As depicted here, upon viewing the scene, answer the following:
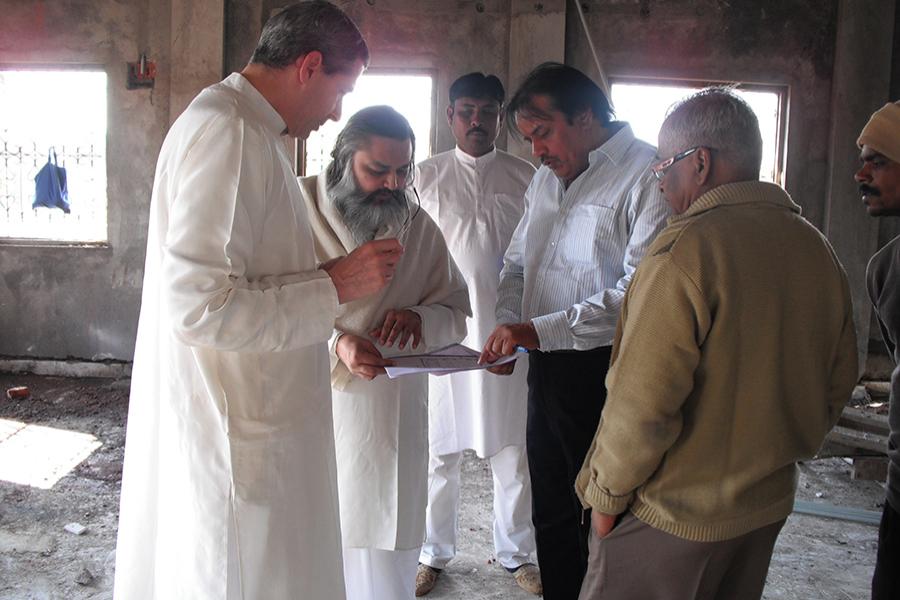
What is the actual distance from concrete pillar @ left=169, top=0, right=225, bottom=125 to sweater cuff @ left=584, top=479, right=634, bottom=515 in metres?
6.26

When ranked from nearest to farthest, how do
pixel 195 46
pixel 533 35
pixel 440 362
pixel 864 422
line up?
pixel 440 362
pixel 864 422
pixel 533 35
pixel 195 46

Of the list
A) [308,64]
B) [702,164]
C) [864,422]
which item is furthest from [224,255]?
[864,422]

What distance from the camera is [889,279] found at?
2330 millimetres

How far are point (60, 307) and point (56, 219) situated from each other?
85 centimetres

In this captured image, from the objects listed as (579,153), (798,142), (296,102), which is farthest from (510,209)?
(798,142)

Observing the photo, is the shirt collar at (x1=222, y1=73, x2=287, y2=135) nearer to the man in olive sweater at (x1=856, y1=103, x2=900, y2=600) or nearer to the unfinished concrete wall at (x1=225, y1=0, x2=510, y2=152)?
the man in olive sweater at (x1=856, y1=103, x2=900, y2=600)

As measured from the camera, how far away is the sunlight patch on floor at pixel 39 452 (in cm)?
485

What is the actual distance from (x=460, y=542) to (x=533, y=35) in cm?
451

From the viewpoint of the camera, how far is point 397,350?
9.14ft

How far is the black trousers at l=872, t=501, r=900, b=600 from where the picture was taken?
7.31ft

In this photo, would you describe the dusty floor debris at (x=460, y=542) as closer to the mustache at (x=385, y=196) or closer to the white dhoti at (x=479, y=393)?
the white dhoti at (x=479, y=393)

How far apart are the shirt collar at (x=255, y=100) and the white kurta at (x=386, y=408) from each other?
775mm

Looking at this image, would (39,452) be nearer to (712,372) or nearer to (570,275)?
(570,275)

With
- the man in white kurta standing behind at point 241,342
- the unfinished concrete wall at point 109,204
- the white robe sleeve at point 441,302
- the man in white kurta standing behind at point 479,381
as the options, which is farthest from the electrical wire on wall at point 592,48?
the man in white kurta standing behind at point 241,342
